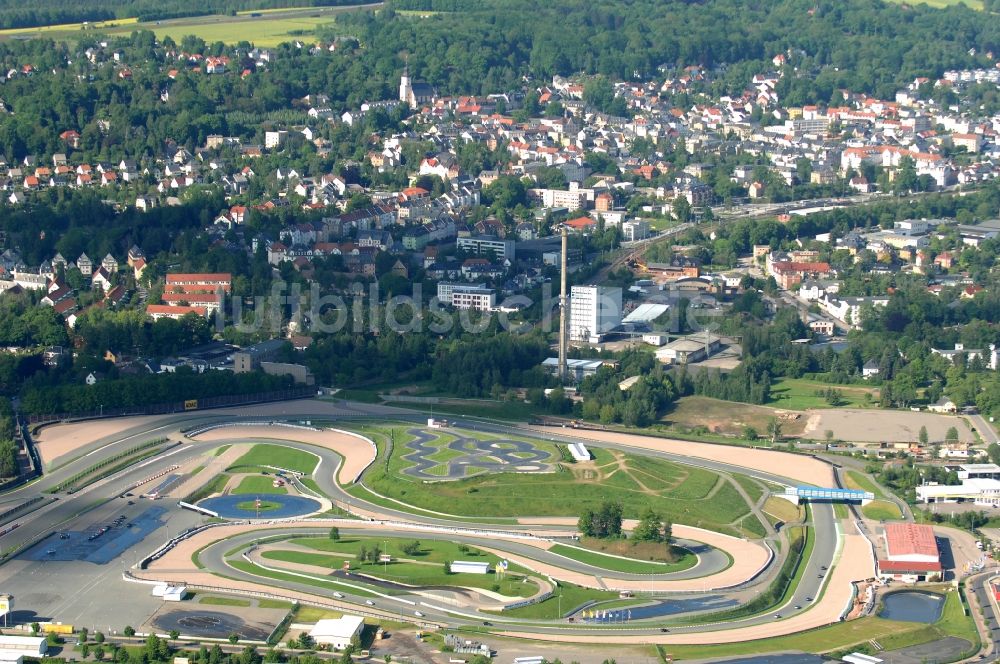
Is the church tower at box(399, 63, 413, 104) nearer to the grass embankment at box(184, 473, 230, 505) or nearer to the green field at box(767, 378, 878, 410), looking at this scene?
the green field at box(767, 378, 878, 410)

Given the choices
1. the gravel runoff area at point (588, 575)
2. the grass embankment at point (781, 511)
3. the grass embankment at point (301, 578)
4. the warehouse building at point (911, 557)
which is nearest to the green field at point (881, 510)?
the grass embankment at point (781, 511)

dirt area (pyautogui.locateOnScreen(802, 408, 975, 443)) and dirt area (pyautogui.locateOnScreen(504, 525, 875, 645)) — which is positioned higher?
dirt area (pyautogui.locateOnScreen(802, 408, 975, 443))

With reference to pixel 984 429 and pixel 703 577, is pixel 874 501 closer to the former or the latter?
pixel 703 577

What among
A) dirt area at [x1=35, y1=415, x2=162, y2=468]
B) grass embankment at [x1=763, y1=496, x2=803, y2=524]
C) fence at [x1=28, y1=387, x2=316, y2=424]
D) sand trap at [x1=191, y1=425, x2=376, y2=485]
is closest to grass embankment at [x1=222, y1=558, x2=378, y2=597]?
sand trap at [x1=191, y1=425, x2=376, y2=485]

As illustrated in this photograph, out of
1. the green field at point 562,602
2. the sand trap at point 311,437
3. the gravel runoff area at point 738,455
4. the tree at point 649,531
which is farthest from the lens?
the sand trap at point 311,437

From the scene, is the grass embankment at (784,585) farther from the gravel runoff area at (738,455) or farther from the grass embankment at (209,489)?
the grass embankment at (209,489)

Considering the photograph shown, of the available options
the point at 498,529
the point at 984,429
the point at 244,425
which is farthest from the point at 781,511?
the point at 244,425

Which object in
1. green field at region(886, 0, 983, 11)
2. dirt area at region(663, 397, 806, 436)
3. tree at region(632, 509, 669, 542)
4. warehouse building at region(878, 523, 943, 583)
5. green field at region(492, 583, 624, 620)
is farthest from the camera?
green field at region(886, 0, 983, 11)
